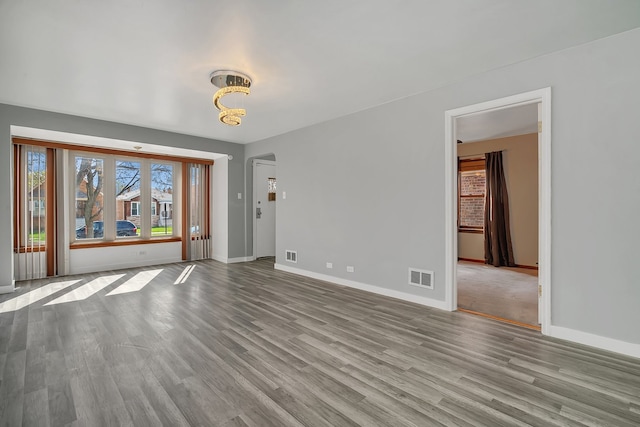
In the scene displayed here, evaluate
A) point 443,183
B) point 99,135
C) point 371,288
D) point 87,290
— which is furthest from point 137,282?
point 443,183

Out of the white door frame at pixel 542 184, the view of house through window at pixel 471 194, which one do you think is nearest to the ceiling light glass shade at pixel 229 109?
the white door frame at pixel 542 184

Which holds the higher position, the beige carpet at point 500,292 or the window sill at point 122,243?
the window sill at point 122,243

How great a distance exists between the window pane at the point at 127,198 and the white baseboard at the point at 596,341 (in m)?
7.23

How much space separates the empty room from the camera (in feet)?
6.54

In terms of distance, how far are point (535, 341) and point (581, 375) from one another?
574 millimetres

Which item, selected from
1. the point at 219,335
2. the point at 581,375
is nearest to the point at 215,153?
the point at 219,335

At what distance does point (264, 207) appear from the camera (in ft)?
24.3

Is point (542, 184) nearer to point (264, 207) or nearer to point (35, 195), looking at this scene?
point (264, 207)

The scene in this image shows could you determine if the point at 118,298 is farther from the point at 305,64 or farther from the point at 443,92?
the point at 443,92

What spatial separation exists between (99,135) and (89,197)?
1.51m

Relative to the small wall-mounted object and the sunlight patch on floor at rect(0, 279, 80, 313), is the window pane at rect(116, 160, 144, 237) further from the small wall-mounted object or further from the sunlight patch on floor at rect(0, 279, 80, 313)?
the small wall-mounted object

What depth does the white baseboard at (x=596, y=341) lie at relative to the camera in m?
2.45

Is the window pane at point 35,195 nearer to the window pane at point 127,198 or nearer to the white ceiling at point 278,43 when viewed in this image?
the window pane at point 127,198

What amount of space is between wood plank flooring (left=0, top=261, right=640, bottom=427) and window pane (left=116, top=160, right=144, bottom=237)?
2691 mm
